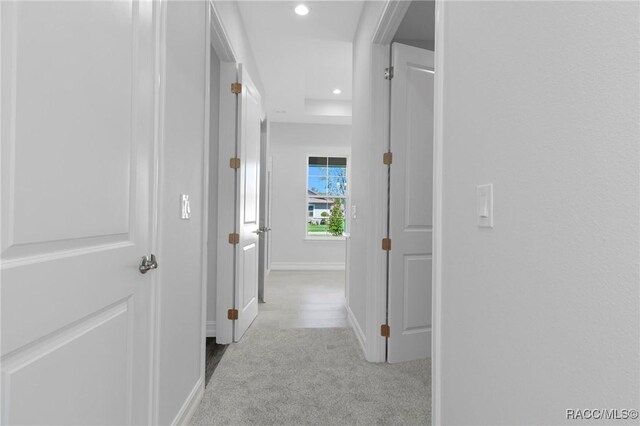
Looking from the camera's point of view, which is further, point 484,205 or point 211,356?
point 211,356

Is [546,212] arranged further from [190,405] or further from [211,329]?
[211,329]

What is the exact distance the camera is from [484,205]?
0.99 m

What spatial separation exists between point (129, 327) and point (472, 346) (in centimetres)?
113

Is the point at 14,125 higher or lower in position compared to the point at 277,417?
higher

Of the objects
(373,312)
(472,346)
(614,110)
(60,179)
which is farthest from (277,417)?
(614,110)

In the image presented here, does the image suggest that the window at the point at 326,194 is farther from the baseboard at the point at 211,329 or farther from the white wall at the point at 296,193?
the baseboard at the point at 211,329

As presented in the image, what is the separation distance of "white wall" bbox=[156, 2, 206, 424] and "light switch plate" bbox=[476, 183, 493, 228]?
1172 millimetres

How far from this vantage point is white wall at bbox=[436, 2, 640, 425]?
1.92ft

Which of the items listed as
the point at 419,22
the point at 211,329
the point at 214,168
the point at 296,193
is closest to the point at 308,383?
the point at 211,329

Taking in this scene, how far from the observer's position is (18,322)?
74 centimetres

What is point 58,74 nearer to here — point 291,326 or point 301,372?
point 301,372

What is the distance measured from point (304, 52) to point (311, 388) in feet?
11.0

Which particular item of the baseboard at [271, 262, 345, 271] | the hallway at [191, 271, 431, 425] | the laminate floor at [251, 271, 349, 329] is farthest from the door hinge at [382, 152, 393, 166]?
the baseboard at [271, 262, 345, 271]

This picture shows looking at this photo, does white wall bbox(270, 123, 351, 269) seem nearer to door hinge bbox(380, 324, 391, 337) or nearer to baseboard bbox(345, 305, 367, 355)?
baseboard bbox(345, 305, 367, 355)
